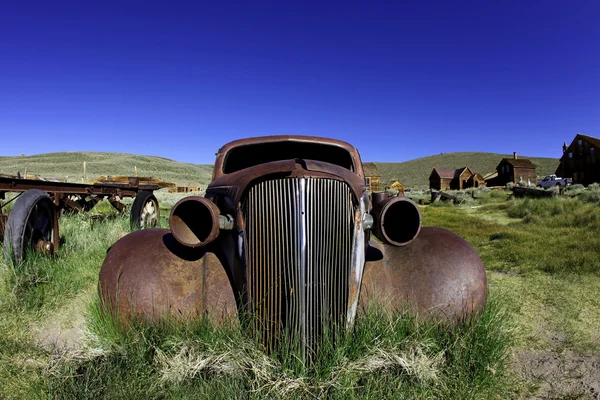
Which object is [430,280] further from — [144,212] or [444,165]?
[444,165]

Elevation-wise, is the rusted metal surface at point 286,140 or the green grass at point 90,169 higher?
the green grass at point 90,169

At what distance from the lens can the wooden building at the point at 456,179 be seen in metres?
52.0

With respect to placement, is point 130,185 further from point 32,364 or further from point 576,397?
point 576,397

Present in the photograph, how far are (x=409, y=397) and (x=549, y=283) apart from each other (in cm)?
400

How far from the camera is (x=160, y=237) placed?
120 inches

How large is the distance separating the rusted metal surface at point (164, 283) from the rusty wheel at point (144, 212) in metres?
5.49

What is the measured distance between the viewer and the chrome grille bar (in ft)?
7.54

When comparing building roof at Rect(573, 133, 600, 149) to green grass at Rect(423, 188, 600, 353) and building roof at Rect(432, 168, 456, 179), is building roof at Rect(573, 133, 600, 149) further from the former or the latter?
green grass at Rect(423, 188, 600, 353)

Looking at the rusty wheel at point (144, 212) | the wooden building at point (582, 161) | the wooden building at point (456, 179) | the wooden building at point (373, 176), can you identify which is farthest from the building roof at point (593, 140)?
the rusty wheel at point (144, 212)

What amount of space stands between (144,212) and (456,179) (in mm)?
52101

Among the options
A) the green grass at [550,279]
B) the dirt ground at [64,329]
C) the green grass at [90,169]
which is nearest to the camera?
the dirt ground at [64,329]

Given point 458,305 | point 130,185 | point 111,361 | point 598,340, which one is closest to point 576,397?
point 458,305

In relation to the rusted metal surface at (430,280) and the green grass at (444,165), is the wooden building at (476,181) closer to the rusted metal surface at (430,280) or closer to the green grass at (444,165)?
the green grass at (444,165)

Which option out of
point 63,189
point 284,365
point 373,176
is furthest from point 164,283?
point 373,176
